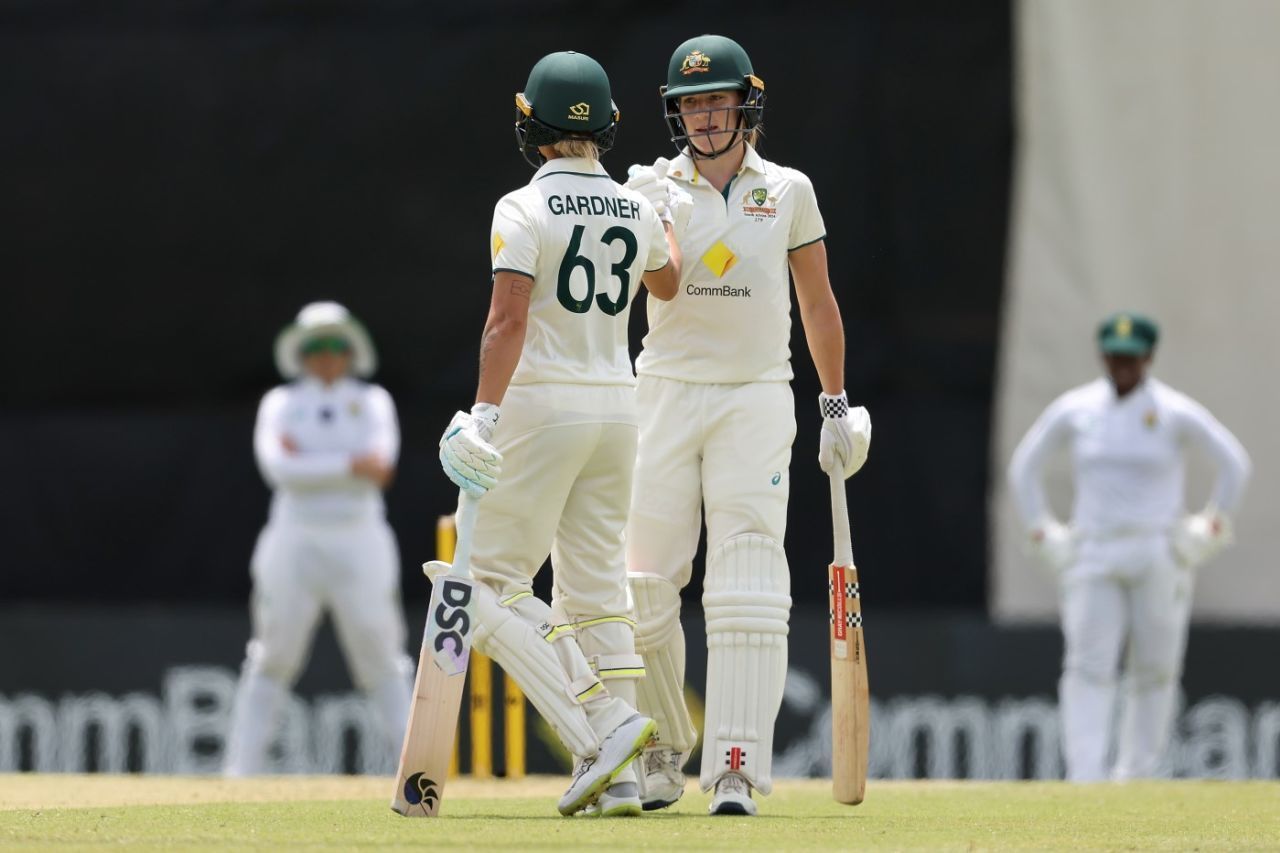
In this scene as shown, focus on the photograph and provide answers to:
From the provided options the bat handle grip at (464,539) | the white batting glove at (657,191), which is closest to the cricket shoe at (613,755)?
the bat handle grip at (464,539)

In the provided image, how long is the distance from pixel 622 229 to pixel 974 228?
404 cm

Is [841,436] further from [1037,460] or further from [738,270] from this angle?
[1037,460]

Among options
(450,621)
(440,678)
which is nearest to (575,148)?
(450,621)

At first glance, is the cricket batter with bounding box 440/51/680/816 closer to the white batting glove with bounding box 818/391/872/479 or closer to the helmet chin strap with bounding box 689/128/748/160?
the helmet chin strap with bounding box 689/128/748/160

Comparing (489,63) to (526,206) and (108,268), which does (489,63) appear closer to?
(108,268)

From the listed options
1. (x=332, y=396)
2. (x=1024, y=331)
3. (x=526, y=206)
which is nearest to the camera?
(x=526, y=206)

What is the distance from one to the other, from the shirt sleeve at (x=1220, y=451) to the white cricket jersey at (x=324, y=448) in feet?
8.44

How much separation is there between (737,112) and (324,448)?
325 cm

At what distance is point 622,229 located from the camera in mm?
4336

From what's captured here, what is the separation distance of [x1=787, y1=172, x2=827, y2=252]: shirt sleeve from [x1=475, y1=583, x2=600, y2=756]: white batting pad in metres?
0.95

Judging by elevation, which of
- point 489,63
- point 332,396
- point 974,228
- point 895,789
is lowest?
point 895,789

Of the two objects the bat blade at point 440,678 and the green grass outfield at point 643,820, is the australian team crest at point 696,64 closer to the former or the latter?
the bat blade at point 440,678

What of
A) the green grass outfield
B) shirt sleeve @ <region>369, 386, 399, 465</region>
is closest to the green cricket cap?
the green grass outfield

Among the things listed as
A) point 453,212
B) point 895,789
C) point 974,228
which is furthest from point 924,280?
point 895,789
